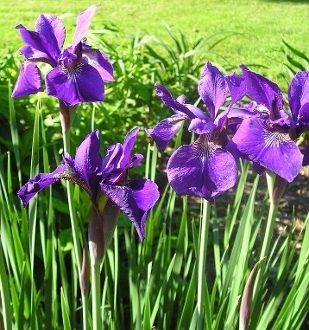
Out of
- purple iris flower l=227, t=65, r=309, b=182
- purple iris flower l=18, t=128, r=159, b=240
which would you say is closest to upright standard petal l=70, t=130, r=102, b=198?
purple iris flower l=18, t=128, r=159, b=240

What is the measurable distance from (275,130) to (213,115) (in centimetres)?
13

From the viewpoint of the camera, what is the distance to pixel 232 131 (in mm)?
1043

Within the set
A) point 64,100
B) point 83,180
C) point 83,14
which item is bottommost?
point 83,180

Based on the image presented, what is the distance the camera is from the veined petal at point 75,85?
3.58 feet

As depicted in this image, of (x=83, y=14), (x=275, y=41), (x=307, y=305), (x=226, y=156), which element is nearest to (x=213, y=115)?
(x=226, y=156)

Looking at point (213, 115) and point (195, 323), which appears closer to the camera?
point (213, 115)

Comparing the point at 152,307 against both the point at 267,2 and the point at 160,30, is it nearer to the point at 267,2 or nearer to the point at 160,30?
the point at 160,30

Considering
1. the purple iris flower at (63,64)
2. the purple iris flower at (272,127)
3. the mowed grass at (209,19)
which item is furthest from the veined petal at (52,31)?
the mowed grass at (209,19)

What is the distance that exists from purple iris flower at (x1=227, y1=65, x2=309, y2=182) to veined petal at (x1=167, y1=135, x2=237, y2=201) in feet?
0.10

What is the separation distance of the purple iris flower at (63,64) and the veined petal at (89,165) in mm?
188

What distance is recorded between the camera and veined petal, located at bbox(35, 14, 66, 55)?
120 centimetres

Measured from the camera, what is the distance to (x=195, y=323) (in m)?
1.14

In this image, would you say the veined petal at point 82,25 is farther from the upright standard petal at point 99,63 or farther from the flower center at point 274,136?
the flower center at point 274,136

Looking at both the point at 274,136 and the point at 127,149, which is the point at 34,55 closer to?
the point at 127,149
